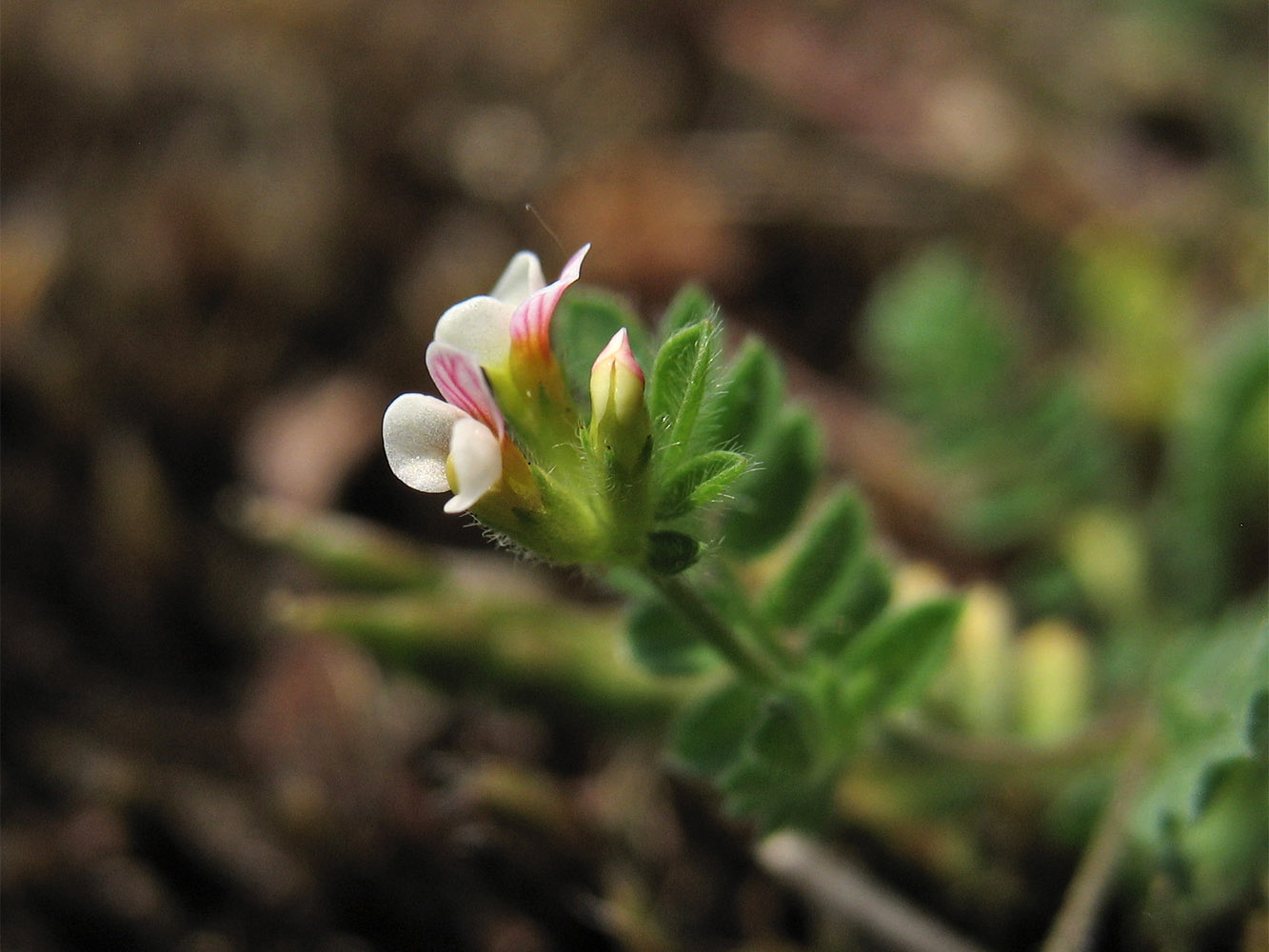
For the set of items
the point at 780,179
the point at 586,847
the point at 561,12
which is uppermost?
the point at 561,12

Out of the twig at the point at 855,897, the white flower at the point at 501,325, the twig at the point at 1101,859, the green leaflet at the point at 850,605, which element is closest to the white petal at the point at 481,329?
the white flower at the point at 501,325

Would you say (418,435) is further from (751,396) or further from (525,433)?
(751,396)

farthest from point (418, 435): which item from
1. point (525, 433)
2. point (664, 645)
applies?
point (664, 645)

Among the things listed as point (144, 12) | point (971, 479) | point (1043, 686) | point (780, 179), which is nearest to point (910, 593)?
point (1043, 686)

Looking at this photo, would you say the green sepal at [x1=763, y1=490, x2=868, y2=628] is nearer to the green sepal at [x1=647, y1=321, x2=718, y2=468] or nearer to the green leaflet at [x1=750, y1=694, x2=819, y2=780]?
the green leaflet at [x1=750, y1=694, x2=819, y2=780]

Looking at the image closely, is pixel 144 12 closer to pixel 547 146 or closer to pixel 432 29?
pixel 432 29

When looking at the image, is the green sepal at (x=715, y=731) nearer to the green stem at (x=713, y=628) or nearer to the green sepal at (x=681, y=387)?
the green stem at (x=713, y=628)
